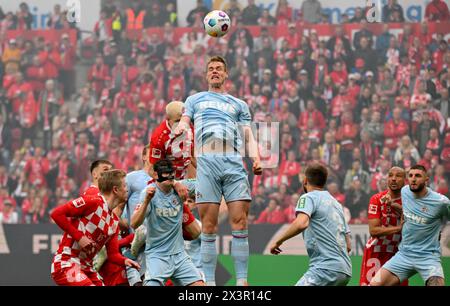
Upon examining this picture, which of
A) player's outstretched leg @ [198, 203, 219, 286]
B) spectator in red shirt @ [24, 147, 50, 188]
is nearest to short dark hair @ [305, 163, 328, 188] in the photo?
player's outstretched leg @ [198, 203, 219, 286]

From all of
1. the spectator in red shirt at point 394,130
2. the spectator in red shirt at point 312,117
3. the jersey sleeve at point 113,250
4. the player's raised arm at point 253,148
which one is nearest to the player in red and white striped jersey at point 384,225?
the player's raised arm at point 253,148

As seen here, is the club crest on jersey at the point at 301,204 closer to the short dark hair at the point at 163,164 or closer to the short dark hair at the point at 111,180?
the short dark hair at the point at 163,164

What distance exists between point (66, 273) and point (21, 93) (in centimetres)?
1153

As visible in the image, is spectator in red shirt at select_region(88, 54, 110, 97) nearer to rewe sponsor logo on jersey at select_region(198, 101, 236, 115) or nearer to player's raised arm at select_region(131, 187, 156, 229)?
player's raised arm at select_region(131, 187, 156, 229)

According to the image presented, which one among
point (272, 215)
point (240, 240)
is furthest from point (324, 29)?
point (240, 240)

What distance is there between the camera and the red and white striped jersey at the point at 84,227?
9.80 meters

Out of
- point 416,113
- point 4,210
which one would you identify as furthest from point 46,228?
point 416,113

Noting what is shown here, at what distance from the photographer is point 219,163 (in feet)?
32.3

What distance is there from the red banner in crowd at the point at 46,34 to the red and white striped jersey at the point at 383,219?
10.7m

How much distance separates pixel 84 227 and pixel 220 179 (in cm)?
144

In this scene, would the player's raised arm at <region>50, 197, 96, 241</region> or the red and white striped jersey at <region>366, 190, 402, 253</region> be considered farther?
the red and white striped jersey at <region>366, 190, 402, 253</region>

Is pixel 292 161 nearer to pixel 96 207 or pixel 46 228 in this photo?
pixel 46 228

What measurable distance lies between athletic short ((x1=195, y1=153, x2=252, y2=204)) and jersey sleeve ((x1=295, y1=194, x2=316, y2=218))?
52 centimetres

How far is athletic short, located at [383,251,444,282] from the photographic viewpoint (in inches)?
458
